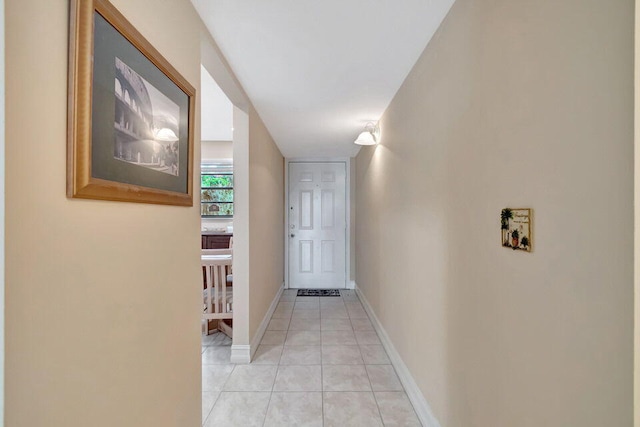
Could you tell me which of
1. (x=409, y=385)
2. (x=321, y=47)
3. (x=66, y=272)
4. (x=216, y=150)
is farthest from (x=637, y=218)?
(x=216, y=150)

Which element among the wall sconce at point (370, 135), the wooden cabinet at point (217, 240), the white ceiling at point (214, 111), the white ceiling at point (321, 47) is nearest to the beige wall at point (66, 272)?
the white ceiling at point (321, 47)

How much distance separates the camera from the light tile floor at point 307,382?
75.2 inches

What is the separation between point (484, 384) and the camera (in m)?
1.18

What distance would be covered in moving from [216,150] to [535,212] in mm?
4517

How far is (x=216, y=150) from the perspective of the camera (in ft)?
15.5

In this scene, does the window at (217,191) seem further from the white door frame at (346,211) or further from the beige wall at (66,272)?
the beige wall at (66,272)

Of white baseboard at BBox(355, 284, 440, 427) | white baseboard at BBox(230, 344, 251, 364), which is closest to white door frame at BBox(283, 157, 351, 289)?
white baseboard at BBox(355, 284, 440, 427)

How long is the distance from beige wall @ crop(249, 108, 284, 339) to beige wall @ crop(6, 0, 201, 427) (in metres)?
1.52

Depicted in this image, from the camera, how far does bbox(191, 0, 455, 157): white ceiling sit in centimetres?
145

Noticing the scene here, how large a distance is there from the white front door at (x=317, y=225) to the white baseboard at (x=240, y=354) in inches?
101

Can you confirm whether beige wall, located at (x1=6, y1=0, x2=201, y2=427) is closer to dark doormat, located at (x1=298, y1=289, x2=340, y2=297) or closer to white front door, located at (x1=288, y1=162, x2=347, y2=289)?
dark doormat, located at (x1=298, y1=289, x2=340, y2=297)

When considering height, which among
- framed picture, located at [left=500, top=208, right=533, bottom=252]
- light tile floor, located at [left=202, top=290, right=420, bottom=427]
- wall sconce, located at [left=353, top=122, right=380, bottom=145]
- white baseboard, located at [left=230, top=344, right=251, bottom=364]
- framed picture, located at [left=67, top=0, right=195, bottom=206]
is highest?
wall sconce, located at [left=353, top=122, right=380, bottom=145]

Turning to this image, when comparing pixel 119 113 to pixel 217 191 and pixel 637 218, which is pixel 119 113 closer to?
pixel 637 218

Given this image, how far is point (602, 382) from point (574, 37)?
2.63 feet
